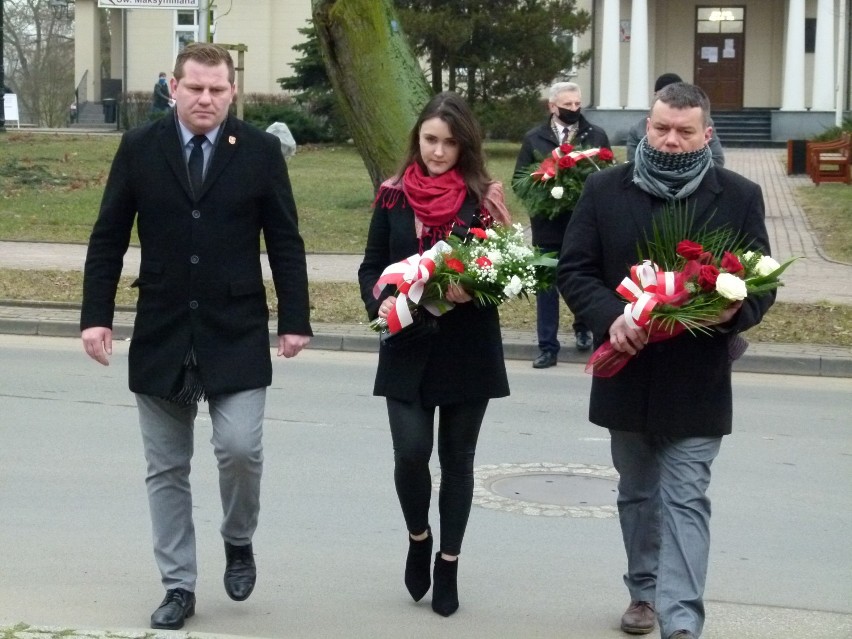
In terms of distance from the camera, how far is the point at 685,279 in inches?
178

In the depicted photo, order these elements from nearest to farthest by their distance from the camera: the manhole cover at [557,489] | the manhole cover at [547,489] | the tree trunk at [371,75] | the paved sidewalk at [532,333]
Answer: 1. the manhole cover at [547,489]
2. the manhole cover at [557,489]
3. the paved sidewalk at [532,333]
4. the tree trunk at [371,75]

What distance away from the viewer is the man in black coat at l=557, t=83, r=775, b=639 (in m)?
4.62

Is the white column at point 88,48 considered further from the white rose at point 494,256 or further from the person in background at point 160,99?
the white rose at point 494,256

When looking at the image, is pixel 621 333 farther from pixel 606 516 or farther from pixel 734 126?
pixel 734 126

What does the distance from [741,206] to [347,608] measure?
2082mm

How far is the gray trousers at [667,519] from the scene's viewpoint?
15.0 ft

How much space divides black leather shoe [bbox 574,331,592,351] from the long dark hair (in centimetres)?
653

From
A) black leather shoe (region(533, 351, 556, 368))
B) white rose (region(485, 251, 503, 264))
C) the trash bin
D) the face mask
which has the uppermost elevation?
the trash bin

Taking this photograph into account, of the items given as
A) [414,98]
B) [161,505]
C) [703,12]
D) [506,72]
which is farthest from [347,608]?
[703,12]

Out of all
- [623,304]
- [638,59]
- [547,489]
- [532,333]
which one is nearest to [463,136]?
[623,304]

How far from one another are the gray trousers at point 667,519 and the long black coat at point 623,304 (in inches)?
3.9

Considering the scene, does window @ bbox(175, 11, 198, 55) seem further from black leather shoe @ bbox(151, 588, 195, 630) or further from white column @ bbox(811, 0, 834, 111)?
black leather shoe @ bbox(151, 588, 195, 630)

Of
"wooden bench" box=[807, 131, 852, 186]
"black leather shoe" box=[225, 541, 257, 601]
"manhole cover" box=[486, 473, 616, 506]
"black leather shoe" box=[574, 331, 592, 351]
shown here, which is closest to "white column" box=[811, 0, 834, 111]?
"wooden bench" box=[807, 131, 852, 186]

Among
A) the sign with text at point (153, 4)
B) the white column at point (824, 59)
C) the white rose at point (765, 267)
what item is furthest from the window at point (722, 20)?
the white rose at point (765, 267)
